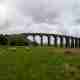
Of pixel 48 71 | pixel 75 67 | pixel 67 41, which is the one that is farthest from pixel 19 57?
pixel 67 41

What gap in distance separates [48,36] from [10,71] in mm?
2064

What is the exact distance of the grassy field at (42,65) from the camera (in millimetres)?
1300

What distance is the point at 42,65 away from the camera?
131 centimetres

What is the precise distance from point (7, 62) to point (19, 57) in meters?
0.10

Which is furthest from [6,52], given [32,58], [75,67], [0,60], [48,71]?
[75,67]

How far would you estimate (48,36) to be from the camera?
130 inches

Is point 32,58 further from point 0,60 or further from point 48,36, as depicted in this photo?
point 48,36

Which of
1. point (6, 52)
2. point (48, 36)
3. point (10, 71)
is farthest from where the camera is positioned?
point (48, 36)

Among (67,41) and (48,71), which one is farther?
(67,41)

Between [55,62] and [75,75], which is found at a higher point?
[55,62]

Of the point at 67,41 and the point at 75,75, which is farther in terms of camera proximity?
the point at 67,41

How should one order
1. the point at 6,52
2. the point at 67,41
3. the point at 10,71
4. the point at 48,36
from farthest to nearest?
the point at 48,36
the point at 67,41
the point at 6,52
the point at 10,71

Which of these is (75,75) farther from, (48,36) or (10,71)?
(48,36)

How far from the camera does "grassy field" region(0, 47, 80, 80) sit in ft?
4.26
